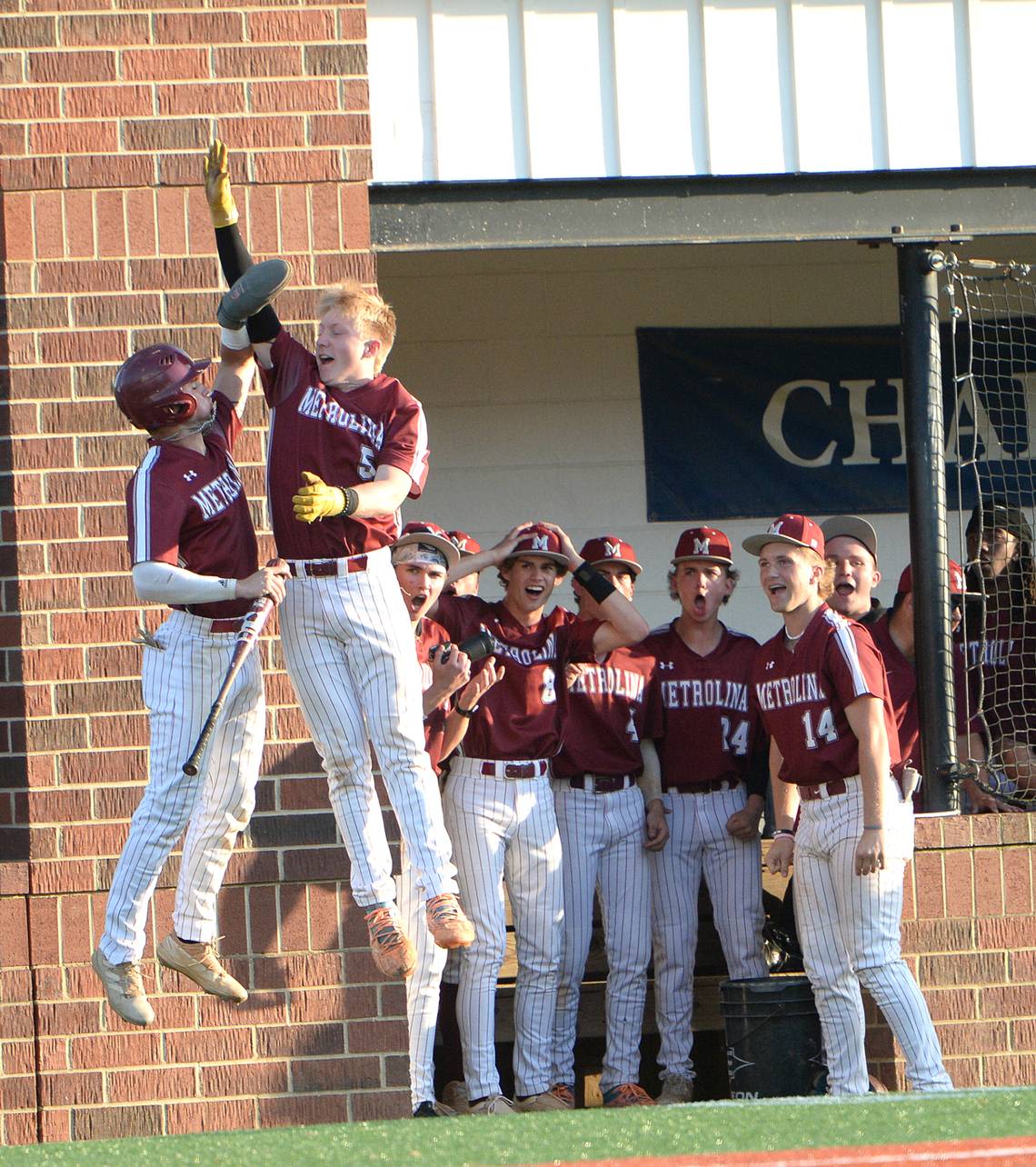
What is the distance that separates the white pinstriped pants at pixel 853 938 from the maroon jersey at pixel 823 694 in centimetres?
13

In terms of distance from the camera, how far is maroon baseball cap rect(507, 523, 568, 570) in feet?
24.0

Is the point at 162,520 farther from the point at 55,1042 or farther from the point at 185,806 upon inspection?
the point at 55,1042

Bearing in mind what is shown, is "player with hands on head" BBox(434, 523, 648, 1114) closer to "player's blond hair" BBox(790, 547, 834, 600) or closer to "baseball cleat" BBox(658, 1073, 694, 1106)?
"baseball cleat" BBox(658, 1073, 694, 1106)

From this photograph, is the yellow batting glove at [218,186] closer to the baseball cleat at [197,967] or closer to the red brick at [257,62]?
the red brick at [257,62]

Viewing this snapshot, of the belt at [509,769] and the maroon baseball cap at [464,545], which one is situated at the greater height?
the maroon baseball cap at [464,545]

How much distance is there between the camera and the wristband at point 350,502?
5.13m

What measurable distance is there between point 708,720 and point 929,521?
→ 1.17 meters

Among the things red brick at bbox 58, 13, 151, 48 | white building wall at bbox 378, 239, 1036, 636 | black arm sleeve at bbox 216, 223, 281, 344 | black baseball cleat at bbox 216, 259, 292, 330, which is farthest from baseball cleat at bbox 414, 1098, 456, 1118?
red brick at bbox 58, 13, 151, 48

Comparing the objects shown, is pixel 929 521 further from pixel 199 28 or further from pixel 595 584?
pixel 199 28

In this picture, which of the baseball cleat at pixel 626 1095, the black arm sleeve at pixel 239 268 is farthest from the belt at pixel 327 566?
the baseball cleat at pixel 626 1095

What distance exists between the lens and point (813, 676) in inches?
266

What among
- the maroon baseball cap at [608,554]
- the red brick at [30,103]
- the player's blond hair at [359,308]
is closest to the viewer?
the player's blond hair at [359,308]

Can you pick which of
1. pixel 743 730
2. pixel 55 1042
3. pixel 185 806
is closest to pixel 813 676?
pixel 743 730

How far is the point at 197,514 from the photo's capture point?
539 cm
